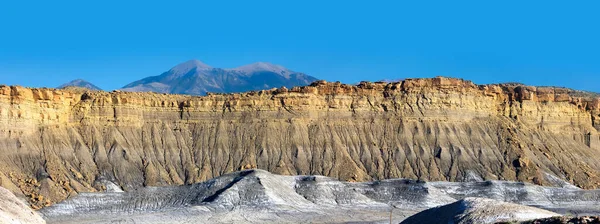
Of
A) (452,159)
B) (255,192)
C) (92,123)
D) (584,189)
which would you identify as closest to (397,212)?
(255,192)

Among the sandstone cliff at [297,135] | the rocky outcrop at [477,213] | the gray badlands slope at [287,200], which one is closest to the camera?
the rocky outcrop at [477,213]

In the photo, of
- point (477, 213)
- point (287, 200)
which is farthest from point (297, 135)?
point (477, 213)

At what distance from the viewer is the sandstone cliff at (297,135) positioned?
320ft

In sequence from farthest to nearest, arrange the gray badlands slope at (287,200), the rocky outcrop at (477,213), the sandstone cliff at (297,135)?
the sandstone cliff at (297,135) → the gray badlands slope at (287,200) → the rocky outcrop at (477,213)

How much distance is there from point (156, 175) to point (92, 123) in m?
12.0

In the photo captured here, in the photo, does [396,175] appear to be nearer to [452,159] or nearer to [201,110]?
[452,159]

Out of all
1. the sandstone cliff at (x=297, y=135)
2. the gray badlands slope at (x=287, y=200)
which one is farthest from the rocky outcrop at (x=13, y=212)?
the sandstone cliff at (x=297, y=135)

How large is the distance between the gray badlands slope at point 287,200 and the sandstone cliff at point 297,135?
21.4ft

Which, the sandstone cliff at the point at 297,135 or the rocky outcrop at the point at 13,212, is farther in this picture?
the sandstone cliff at the point at 297,135

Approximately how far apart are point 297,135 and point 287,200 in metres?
22.4

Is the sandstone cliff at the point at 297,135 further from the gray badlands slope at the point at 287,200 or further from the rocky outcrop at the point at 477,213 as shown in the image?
the rocky outcrop at the point at 477,213

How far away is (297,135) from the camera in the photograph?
108 m

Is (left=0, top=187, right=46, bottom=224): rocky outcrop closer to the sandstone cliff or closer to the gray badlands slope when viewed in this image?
the gray badlands slope

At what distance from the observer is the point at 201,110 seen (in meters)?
112
